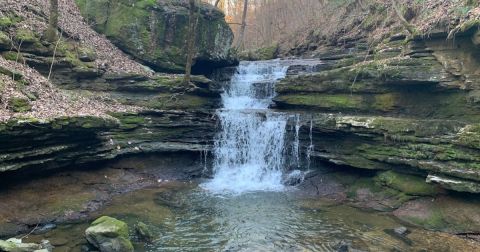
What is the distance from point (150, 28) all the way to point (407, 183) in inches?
538

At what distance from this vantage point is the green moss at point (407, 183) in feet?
40.0

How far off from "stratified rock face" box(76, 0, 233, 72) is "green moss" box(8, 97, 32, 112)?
8342mm

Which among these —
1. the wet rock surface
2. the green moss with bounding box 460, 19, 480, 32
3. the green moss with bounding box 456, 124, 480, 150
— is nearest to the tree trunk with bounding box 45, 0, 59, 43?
the wet rock surface

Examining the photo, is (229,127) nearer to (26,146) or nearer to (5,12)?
(26,146)

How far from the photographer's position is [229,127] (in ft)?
55.6

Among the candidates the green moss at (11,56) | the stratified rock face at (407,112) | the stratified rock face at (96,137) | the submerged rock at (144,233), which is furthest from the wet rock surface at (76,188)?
the stratified rock face at (407,112)

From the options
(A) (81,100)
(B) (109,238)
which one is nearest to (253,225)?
(B) (109,238)

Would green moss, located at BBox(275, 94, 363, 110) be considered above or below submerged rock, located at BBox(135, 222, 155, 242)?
above

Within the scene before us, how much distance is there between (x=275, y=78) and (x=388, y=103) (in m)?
7.42

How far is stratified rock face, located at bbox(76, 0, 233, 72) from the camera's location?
762 inches

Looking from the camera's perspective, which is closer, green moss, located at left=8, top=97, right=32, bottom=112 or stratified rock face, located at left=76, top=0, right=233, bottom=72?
green moss, located at left=8, top=97, right=32, bottom=112

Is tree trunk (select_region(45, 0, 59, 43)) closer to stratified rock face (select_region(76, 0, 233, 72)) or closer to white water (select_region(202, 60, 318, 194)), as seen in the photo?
stratified rock face (select_region(76, 0, 233, 72))

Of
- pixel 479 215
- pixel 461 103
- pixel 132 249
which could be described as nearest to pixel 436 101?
pixel 461 103

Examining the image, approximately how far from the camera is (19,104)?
11211mm
